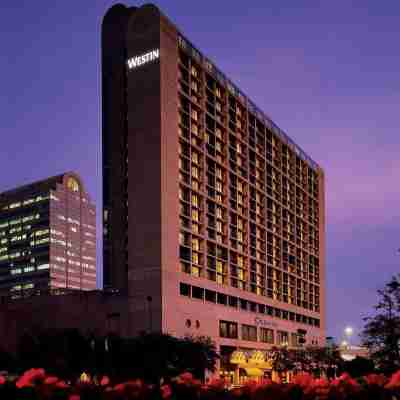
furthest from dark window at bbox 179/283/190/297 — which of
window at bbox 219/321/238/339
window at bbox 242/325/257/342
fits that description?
window at bbox 242/325/257/342

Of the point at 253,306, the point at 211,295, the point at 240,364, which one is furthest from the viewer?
the point at 253,306

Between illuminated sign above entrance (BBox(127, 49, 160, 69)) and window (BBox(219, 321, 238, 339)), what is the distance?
4430 cm

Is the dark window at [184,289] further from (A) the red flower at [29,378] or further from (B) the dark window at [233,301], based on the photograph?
(A) the red flower at [29,378]

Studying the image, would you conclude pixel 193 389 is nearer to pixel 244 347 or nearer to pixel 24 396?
pixel 24 396

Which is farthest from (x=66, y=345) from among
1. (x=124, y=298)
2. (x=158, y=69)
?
(x=158, y=69)

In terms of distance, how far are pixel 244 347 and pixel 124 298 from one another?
2974 cm

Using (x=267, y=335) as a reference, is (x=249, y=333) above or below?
above

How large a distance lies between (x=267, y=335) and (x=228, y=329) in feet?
60.7

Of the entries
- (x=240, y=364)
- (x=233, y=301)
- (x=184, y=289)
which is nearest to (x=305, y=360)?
(x=240, y=364)

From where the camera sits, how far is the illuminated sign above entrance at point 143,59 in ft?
343

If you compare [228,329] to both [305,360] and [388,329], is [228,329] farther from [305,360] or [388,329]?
[388,329]

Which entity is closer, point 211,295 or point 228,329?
point 211,295

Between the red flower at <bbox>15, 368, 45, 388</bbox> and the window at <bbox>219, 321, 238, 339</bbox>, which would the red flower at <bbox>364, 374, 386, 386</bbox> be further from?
the window at <bbox>219, 321, 238, 339</bbox>

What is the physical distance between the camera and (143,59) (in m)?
106
